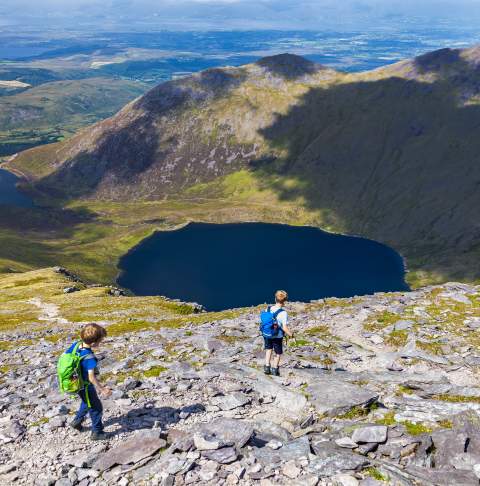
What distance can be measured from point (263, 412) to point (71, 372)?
8671 millimetres

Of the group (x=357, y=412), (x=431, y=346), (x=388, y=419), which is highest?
(x=388, y=419)

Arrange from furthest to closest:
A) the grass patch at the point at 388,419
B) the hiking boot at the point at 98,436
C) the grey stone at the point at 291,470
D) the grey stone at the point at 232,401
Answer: the grey stone at the point at 232,401 < the grass patch at the point at 388,419 < the hiking boot at the point at 98,436 < the grey stone at the point at 291,470

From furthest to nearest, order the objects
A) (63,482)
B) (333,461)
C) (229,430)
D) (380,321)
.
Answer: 1. (380,321)
2. (229,430)
3. (63,482)
4. (333,461)

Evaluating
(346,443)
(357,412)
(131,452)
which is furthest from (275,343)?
(131,452)

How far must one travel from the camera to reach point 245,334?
41125 mm

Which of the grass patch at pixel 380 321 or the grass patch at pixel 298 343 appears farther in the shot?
the grass patch at pixel 380 321

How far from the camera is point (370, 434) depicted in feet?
59.4

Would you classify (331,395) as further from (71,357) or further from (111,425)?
(71,357)

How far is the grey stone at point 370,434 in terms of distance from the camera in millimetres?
17891

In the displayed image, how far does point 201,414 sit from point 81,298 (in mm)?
90401

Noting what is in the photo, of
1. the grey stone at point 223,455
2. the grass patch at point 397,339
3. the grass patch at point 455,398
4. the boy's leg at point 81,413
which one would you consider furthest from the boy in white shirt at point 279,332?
the grass patch at point 397,339

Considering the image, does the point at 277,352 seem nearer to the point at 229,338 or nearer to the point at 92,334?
the point at 92,334

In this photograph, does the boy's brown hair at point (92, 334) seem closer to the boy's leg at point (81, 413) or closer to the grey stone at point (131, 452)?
the boy's leg at point (81, 413)

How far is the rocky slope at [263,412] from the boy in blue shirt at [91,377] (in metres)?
0.80
